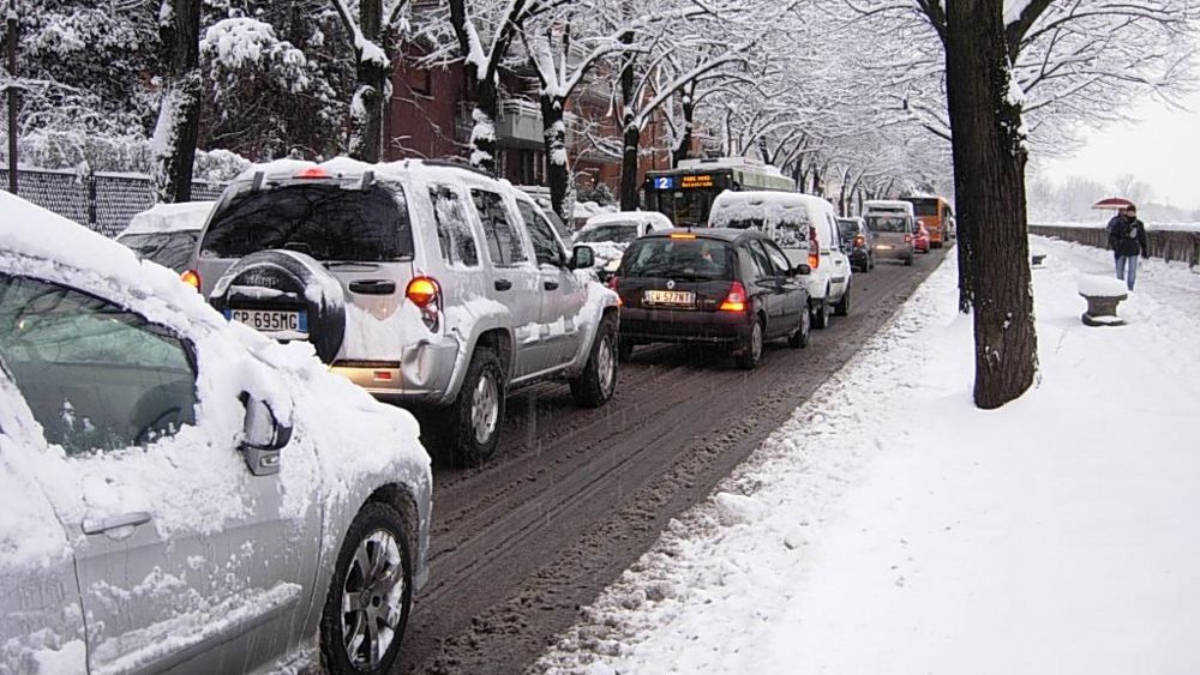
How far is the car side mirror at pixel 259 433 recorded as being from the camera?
3.12 meters

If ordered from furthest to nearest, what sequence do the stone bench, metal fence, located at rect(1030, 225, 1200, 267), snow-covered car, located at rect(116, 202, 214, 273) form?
metal fence, located at rect(1030, 225, 1200, 267) → the stone bench → snow-covered car, located at rect(116, 202, 214, 273)

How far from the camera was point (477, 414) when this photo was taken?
7.41 m

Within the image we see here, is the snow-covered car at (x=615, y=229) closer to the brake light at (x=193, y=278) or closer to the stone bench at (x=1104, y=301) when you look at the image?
the stone bench at (x=1104, y=301)

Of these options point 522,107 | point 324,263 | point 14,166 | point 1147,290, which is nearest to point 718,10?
point 1147,290

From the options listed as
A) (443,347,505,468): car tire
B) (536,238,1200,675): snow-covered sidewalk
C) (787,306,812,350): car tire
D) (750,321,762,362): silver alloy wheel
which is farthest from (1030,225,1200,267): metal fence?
(443,347,505,468): car tire

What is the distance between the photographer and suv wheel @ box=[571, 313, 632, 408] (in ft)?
32.0

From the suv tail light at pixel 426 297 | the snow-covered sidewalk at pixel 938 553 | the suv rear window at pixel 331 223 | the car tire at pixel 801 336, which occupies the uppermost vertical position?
the suv rear window at pixel 331 223

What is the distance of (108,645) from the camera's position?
2545mm

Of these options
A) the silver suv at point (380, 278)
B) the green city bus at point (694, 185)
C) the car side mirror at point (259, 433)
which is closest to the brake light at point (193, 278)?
the silver suv at point (380, 278)

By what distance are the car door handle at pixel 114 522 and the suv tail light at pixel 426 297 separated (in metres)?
3.98

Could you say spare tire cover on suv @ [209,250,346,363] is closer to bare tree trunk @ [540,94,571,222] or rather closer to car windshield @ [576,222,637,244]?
car windshield @ [576,222,637,244]

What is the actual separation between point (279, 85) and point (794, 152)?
125 ft

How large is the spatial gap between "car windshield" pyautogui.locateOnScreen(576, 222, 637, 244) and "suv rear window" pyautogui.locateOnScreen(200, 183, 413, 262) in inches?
526

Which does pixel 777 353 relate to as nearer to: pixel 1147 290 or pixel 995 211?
pixel 995 211
